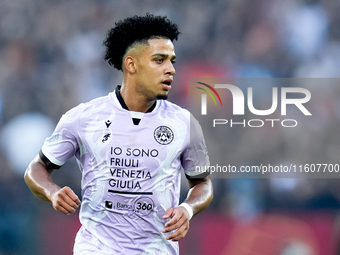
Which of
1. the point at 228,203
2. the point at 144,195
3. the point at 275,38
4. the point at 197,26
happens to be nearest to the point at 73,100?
the point at 197,26

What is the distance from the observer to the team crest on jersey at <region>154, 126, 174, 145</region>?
3.13 metres

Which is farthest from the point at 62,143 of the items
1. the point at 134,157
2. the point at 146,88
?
the point at 146,88

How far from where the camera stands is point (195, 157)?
10.6ft

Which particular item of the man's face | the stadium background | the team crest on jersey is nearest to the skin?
the man's face

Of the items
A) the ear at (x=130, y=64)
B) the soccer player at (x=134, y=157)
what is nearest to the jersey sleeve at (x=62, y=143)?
the soccer player at (x=134, y=157)

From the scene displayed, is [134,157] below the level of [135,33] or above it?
below

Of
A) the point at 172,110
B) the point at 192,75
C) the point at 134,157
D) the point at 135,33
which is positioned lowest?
the point at 134,157

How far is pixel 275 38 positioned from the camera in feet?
22.1

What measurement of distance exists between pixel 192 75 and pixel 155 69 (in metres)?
3.35

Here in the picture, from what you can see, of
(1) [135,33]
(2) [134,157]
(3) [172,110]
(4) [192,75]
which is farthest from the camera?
(4) [192,75]

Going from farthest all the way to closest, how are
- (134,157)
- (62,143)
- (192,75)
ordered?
(192,75) < (62,143) < (134,157)

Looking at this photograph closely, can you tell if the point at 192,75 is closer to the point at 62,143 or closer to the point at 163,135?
the point at 163,135

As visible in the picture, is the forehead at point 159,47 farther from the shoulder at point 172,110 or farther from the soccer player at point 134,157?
the shoulder at point 172,110

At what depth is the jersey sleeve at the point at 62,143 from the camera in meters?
3.17
